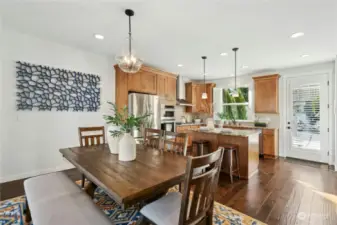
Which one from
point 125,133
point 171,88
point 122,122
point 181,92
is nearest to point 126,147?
point 125,133

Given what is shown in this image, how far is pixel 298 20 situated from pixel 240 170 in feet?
8.75

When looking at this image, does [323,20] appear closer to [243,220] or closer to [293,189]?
[293,189]

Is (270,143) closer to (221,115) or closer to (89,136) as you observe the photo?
(221,115)

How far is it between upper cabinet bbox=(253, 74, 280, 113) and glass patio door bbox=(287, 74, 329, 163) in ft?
1.29

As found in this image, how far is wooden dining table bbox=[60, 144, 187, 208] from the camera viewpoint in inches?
45.6

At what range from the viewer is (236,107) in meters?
6.18

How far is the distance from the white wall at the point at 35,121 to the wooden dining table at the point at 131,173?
5.42 feet

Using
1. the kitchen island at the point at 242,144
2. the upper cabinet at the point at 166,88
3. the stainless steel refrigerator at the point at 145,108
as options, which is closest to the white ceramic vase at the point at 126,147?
the stainless steel refrigerator at the point at 145,108

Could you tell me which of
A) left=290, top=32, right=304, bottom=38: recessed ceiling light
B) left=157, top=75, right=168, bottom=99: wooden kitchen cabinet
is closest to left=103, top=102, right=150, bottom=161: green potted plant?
left=290, top=32, right=304, bottom=38: recessed ceiling light

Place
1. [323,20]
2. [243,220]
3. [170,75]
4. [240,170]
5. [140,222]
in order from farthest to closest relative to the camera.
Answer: [170,75]
[240,170]
[323,20]
[243,220]
[140,222]

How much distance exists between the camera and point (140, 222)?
1.46 metres

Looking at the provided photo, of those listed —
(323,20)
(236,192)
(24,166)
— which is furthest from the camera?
(24,166)

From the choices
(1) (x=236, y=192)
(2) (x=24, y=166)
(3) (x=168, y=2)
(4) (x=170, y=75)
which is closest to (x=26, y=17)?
(3) (x=168, y=2)

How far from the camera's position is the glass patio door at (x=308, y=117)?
14.5ft
